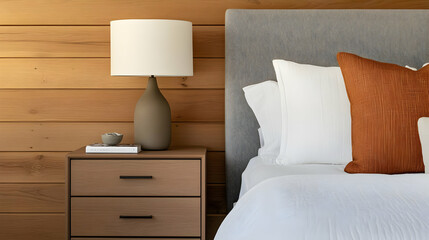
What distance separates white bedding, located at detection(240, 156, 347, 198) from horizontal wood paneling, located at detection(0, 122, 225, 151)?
50cm

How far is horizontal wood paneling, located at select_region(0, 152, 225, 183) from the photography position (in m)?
2.67

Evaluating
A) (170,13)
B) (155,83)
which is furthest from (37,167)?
(170,13)

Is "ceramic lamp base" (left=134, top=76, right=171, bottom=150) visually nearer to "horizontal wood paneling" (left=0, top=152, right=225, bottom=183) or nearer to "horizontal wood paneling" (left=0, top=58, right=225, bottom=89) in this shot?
"horizontal wood paneling" (left=0, top=58, right=225, bottom=89)

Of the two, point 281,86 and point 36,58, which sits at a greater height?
point 36,58

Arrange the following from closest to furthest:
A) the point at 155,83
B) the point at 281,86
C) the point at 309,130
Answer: the point at 309,130 < the point at 281,86 < the point at 155,83

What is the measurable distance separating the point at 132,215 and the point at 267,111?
0.74m

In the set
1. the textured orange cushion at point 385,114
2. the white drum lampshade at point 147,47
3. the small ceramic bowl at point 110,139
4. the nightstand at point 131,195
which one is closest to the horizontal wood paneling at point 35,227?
the nightstand at point 131,195

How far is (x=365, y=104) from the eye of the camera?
188cm

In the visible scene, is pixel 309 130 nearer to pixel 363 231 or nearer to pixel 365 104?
pixel 365 104

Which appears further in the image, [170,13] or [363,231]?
[170,13]

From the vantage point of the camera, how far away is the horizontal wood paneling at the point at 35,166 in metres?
2.67

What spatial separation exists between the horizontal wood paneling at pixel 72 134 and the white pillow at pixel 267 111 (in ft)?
1.07

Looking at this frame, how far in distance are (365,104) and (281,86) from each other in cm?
41

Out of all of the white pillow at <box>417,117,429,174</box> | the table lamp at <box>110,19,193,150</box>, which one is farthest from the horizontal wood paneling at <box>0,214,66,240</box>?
the white pillow at <box>417,117,429,174</box>
